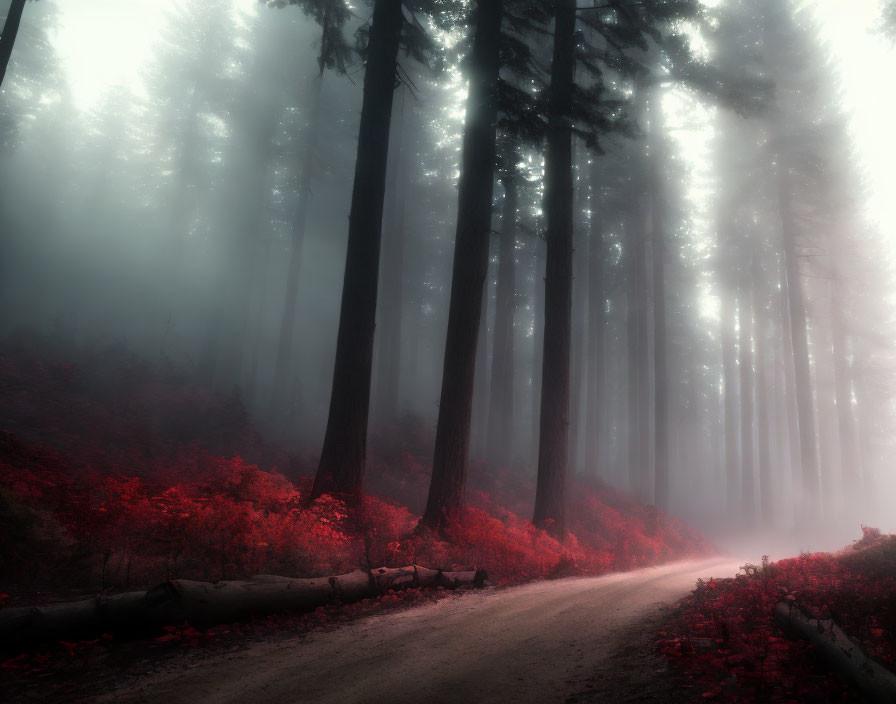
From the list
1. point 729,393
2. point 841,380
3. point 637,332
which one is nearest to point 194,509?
point 637,332

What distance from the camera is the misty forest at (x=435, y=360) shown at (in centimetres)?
422

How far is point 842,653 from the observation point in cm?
317

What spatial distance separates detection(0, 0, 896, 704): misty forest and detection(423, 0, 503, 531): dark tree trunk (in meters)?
0.07

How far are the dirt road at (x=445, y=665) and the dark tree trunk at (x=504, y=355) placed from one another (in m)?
15.3

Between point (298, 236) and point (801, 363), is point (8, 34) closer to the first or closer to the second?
point (298, 236)

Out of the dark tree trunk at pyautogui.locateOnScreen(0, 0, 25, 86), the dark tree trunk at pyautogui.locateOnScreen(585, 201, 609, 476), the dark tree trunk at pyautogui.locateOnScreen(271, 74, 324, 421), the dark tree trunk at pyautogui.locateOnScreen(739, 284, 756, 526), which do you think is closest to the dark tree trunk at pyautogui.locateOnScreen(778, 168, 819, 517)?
the dark tree trunk at pyautogui.locateOnScreen(739, 284, 756, 526)

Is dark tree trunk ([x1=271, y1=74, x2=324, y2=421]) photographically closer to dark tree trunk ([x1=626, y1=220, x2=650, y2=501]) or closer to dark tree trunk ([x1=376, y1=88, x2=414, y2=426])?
dark tree trunk ([x1=376, y1=88, x2=414, y2=426])

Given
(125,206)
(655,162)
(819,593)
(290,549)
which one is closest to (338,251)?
(125,206)

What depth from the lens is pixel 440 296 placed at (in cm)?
3872

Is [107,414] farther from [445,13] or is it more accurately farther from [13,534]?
[445,13]

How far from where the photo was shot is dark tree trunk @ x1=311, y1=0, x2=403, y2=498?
953cm

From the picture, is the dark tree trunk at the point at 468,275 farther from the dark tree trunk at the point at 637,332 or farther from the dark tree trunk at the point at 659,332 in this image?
the dark tree trunk at the point at 637,332

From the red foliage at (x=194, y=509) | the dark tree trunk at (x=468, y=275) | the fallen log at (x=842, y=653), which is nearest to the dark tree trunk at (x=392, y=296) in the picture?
the red foliage at (x=194, y=509)

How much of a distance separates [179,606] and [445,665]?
2507 millimetres
